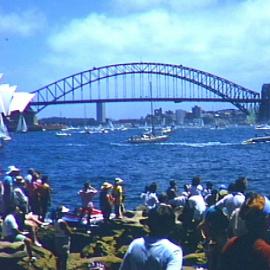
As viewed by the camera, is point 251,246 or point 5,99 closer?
point 251,246

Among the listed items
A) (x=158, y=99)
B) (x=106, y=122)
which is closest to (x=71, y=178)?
(x=158, y=99)

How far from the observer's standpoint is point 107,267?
9.09m

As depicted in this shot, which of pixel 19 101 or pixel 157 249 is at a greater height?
pixel 19 101

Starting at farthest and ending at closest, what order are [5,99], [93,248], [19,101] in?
[19,101] < [5,99] < [93,248]

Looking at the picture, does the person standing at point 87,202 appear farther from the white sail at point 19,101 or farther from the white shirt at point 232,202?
the white shirt at point 232,202

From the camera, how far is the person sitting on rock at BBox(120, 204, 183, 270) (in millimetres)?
4000

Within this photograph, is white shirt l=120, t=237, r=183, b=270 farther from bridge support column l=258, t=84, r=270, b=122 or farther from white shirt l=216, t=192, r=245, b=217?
bridge support column l=258, t=84, r=270, b=122

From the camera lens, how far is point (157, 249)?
4.03 metres

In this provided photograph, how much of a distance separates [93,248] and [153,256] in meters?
7.46

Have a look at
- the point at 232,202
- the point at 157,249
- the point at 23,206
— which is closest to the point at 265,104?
the point at 23,206

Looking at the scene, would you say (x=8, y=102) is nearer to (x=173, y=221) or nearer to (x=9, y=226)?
(x=9, y=226)

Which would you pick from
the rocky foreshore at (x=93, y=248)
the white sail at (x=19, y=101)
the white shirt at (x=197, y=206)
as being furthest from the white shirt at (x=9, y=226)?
the white sail at (x=19, y=101)

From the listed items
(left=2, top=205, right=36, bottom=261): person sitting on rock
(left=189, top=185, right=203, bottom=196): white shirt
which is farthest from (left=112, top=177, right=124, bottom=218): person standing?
(left=2, top=205, right=36, bottom=261): person sitting on rock

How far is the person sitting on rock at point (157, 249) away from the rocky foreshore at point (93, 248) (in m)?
4.09
